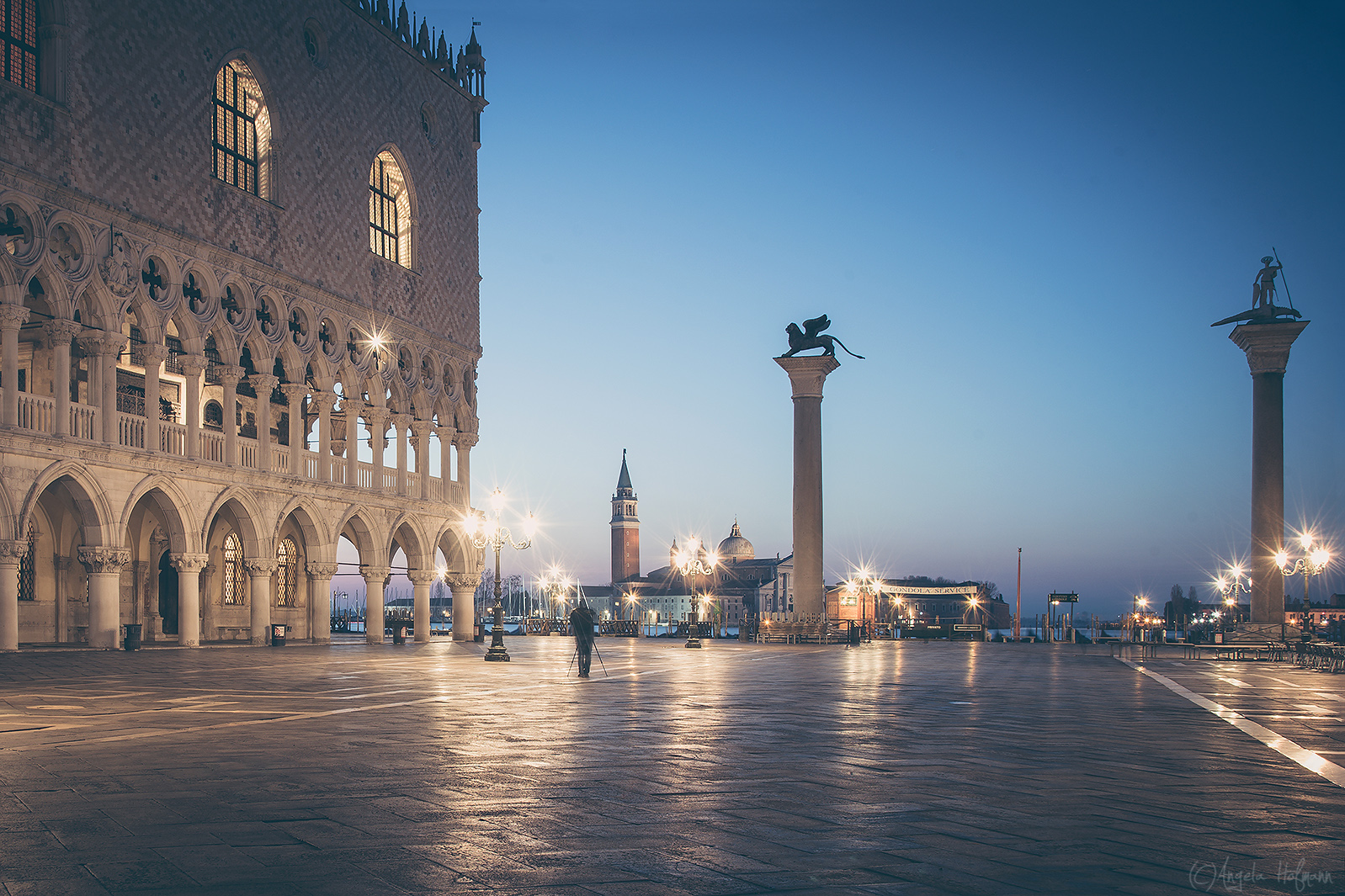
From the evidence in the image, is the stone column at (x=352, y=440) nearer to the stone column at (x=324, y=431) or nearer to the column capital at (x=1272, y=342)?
the stone column at (x=324, y=431)

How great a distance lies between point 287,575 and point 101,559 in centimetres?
1361

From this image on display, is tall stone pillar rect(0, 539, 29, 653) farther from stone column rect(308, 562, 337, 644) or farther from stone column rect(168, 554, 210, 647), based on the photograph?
stone column rect(308, 562, 337, 644)

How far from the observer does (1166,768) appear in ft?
29.7

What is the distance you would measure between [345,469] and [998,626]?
16313cm

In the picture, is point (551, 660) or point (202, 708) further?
point (551, 660)

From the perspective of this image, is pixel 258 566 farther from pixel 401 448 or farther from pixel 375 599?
pixel 401 448

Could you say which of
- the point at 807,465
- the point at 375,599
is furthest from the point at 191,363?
the point at 807,465

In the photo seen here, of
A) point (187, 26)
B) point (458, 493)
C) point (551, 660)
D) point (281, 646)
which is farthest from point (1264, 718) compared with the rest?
point (458, 493)

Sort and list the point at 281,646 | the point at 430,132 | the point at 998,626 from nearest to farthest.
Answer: the point at 281,646
the point at 430,132
the point at 998,626

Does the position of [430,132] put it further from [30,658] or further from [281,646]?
[30,658]

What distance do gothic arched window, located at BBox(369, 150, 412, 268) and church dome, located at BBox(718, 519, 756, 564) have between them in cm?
14283

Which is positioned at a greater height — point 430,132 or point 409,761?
point 430,132

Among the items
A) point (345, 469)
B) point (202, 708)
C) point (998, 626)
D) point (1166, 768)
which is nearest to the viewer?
point (1166, 768)

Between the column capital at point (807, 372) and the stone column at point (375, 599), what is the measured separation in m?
15.3
